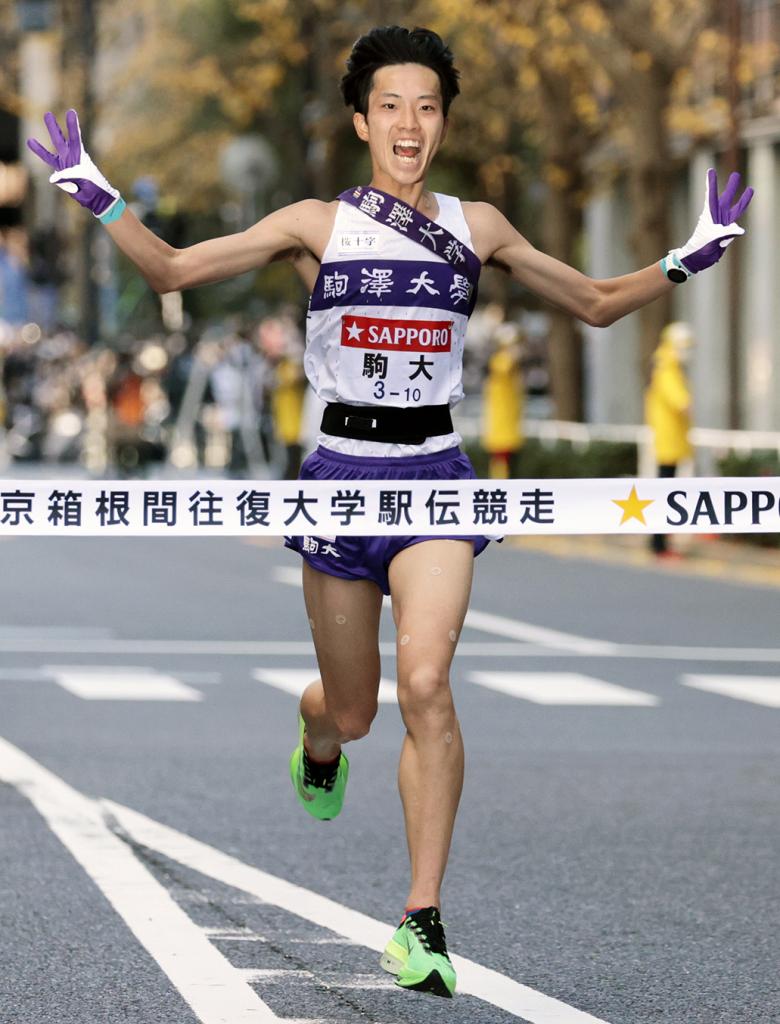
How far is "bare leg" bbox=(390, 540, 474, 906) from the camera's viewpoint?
620 centimetres

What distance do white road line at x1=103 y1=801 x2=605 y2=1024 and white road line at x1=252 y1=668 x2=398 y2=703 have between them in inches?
147

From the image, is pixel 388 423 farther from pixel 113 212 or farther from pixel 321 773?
pixel 321 773

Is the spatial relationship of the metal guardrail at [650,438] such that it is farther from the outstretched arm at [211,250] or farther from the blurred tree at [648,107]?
the outstretched arm at [211,250]

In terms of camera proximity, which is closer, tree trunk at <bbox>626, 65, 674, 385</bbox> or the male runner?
the male runner

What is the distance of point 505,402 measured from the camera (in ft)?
93.3

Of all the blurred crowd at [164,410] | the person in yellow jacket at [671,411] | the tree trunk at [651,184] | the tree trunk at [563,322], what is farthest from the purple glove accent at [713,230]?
Answer: the blurred crowd at [164,410]

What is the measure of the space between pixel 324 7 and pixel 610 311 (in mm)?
31582

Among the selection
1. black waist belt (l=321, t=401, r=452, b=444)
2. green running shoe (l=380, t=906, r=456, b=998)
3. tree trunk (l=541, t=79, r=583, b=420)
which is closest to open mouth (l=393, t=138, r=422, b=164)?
black waist belt (l=321, t=401, r=452, b=444)

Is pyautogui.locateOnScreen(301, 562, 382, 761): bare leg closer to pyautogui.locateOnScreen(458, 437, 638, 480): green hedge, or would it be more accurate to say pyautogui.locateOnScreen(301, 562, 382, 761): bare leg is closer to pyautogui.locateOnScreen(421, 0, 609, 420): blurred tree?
pyautogui.locateOnScreen(458, 437, 638, 480): green hedge

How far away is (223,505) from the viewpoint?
23.1 feet

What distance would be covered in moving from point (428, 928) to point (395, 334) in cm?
132

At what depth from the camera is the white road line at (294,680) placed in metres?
13.1

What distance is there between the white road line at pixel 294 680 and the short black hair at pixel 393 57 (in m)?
6.48

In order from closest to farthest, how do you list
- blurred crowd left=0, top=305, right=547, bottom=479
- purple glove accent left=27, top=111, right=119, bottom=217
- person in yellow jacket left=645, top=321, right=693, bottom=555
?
purple glove accent left=27, top=111, right=119, bottom=217
person in yellow jacket left=645, top=321, right=693, bottom=555
blurred crowd left=0, top=305, right=547, bottom=479
